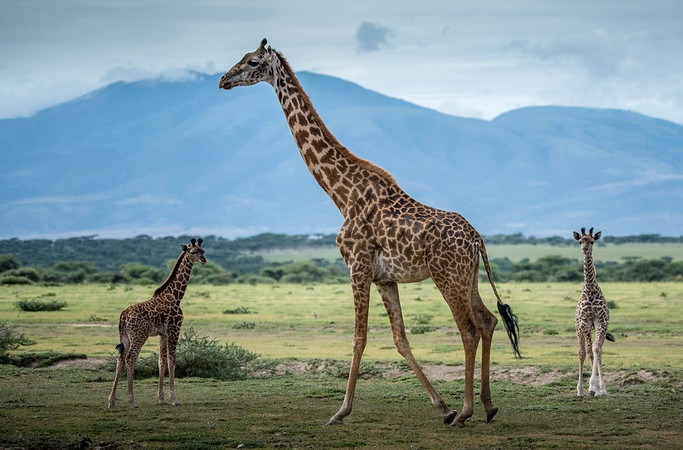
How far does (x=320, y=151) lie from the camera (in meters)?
14.0

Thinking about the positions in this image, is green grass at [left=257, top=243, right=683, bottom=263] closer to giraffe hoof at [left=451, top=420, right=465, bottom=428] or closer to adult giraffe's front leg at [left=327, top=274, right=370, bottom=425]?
adult giraffe's front leg at [left=327, top=274, right=370, bottom=425]

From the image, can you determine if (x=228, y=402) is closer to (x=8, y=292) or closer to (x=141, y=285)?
(x=8, y=292)

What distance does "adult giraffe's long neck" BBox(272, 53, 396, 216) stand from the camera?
13.7m

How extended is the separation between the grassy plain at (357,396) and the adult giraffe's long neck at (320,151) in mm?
2823

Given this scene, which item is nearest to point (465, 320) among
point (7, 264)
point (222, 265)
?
point (7, 264)

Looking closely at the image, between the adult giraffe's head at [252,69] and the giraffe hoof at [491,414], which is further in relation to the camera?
the adult giraffe's head at [252,69]

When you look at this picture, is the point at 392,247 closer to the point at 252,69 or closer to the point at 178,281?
→ the point at 252,69

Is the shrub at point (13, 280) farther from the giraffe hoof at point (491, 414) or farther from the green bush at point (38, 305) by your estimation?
the giraffe hoof at point (491, 414)

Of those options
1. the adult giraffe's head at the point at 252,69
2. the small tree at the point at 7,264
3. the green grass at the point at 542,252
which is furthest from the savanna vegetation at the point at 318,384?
the green grass at the point at 542,252

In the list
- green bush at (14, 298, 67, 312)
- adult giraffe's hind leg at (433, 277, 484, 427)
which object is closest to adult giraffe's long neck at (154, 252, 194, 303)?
adult giraffe's hind leg at (433, 277, 484, 427)

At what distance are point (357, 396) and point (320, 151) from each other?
359cm

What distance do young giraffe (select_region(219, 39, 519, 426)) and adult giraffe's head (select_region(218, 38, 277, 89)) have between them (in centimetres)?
1

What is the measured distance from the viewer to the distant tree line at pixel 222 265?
2270 inches

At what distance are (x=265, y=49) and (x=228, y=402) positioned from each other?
4615mm
